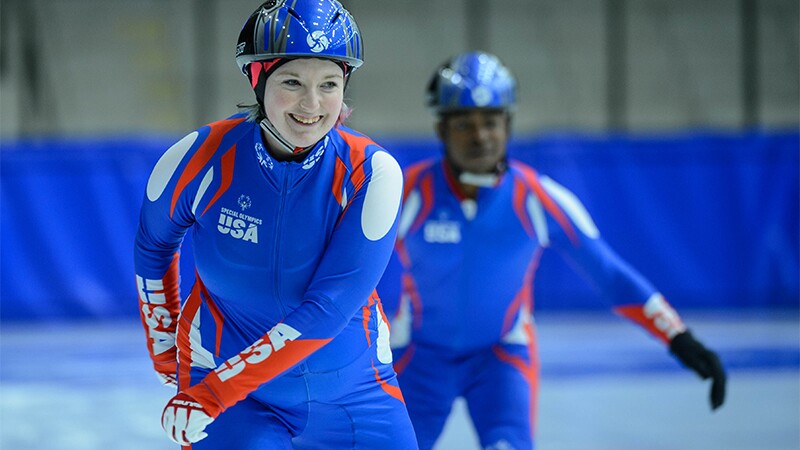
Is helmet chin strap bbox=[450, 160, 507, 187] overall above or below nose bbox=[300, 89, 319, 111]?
below

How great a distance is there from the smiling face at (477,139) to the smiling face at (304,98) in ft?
5.90

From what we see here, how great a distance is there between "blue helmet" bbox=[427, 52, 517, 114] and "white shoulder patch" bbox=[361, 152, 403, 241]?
5.78ft

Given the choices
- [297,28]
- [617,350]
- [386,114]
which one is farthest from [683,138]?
[297,28]

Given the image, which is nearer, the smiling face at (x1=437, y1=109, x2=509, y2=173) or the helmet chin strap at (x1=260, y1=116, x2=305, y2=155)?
the helmet chin strap at (x1=260, y1=116, x2=305, y2=155)

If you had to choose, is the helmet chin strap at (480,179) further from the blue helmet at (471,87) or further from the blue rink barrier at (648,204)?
the blue rink barrier at (648,204)

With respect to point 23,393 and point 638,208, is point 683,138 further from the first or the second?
point 23,393

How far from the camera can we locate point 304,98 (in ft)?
8.50

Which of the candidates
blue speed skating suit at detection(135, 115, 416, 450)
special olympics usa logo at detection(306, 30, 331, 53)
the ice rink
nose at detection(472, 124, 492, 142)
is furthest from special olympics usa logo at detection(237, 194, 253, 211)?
the ice rink

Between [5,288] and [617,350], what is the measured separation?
5.97 metres

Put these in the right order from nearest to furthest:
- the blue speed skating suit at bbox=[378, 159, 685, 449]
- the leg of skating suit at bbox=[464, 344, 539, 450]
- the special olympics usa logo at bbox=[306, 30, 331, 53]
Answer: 1. the special olympics usa logo at bbox=[306, 30, 331, 53]
2. the leg of skating suit at bbox=[464, 344, 539, 450]
3. the blue speed skating suit at bbox=[378, 159, 685, 449]

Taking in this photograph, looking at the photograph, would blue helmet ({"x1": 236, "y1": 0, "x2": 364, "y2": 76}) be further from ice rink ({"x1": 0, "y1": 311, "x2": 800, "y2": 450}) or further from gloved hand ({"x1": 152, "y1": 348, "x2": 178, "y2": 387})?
ice rink ({"x1": 0, "y1": 311, "x2": 800, "y2": 450})

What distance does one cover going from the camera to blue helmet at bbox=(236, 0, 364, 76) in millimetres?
2574

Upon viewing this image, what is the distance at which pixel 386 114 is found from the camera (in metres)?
13.6

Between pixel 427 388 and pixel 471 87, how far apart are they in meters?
1.28
